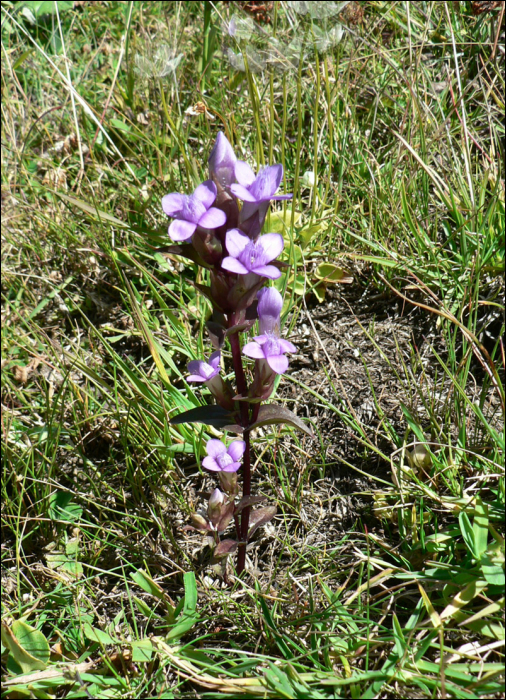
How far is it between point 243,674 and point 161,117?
7.63 feet

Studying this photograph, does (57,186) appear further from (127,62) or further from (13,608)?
(13,608)

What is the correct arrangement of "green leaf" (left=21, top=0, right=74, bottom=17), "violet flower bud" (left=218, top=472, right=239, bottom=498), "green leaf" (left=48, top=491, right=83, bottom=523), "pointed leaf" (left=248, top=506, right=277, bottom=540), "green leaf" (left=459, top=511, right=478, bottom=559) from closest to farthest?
"green leaf" (left=459, top=511, right=478, bottom=559), "violet flower bud" (left=218, top=472, right=239, bottom=498), "pointed leaf" (left=248, top=506, right=277, bottom=540), "green leaf" (left=48, top=491, right=83, bottom=523), "green leaf" (left=21, top=0, right=74, bottom=17)

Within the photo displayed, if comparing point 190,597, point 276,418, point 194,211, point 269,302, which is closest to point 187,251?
point 194,211

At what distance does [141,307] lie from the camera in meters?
2.18

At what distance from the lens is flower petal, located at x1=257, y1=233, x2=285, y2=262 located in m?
1.19

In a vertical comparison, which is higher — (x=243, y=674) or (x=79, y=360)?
(x=79, y=360)

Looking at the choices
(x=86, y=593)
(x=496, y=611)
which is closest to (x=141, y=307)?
(x=86, y=593)

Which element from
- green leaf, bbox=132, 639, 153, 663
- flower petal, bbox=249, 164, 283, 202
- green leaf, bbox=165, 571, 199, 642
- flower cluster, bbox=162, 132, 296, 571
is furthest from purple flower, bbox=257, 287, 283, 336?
green leaf, bbox=132, 639, 153, 663

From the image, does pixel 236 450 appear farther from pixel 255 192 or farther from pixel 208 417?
pixel 255 192

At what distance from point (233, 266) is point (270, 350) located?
0.23 meters

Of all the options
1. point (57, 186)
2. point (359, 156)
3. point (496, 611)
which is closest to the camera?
point (496, 611)

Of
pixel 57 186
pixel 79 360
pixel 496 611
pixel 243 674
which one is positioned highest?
pixel 57 186

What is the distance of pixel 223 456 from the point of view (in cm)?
138

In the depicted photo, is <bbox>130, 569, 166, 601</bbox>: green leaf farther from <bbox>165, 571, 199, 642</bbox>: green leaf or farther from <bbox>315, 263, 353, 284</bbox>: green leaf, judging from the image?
<bbox>315, 263, 353, 284</bbox>: green leaf
